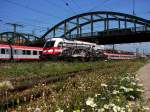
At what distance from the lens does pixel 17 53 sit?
46625 mm

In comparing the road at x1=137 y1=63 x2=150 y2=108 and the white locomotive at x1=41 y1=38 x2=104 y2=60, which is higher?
the white locomotive at x1=41 y1=38 x2=104 y2=60

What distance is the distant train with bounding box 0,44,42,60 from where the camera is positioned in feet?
142

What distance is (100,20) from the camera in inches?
4614

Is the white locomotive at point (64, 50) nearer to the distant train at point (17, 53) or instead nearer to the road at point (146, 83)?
the distant train at point (17, 53)

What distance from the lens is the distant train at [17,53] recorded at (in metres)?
43.2

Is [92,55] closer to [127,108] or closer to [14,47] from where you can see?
[14,47]

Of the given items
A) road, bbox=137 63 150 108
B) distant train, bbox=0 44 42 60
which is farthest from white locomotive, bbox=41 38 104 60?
road, bbox=137 63 150 108

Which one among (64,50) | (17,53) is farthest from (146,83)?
(17,53)

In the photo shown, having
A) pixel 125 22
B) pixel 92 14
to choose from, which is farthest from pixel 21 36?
pixel 125 22

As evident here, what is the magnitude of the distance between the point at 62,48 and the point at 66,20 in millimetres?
79362

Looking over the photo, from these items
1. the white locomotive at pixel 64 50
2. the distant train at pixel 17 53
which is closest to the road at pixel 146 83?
the white locomotive at pixel 64 50

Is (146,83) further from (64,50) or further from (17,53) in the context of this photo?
(17,53)

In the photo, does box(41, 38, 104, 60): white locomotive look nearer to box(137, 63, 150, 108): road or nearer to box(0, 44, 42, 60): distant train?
box(0, 44, 42, 60): distant train

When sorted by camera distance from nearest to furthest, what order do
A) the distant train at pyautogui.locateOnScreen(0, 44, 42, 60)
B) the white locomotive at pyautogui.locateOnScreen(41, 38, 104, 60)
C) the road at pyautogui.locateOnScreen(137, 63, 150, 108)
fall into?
the road at pyautogui.locateOnScreen(137, 63, 150, 108), the white locomotive at pyautogui.locateOnScreen(41, 38, 104, 60), the distant train at pyautogui.locateOnScreen(0, 44, 42, 60)
